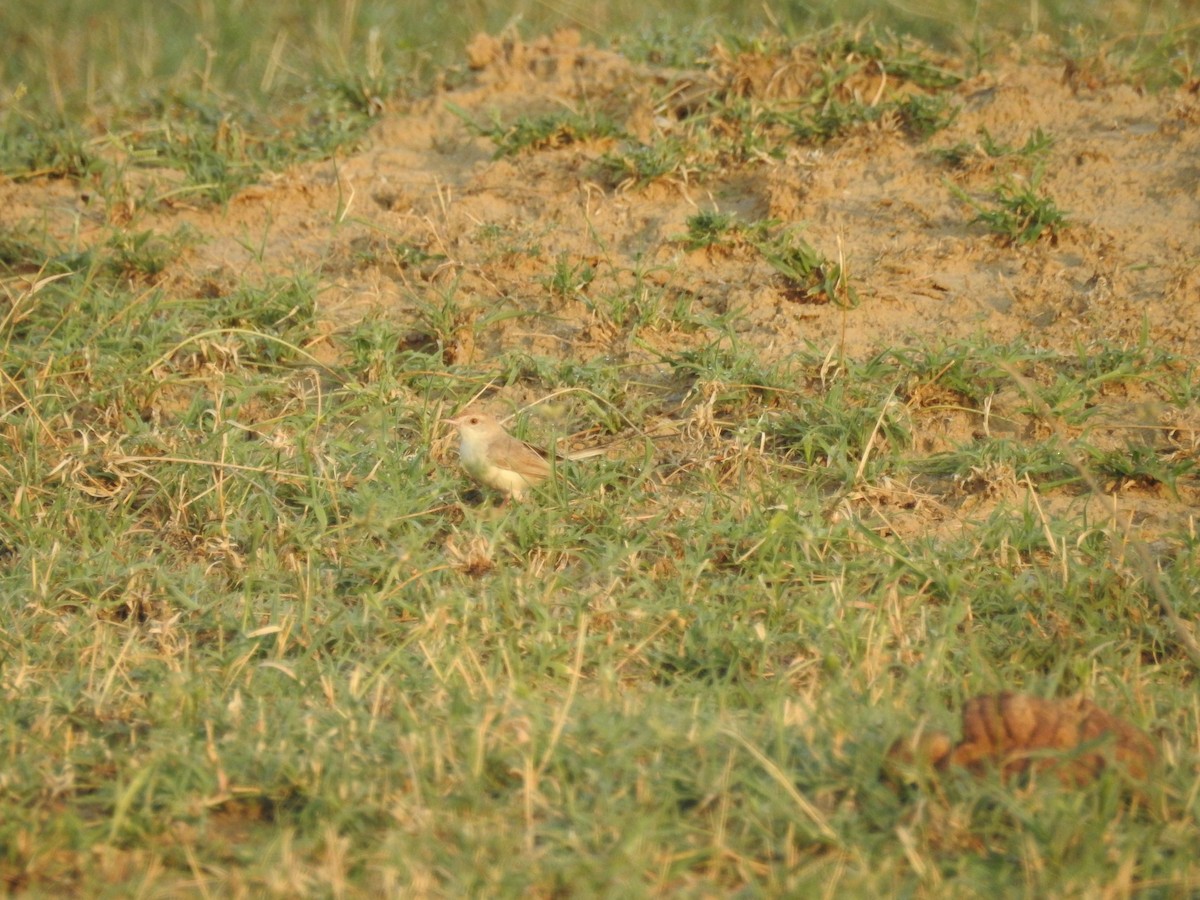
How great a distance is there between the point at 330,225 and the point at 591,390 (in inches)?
71.2

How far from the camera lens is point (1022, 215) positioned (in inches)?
251

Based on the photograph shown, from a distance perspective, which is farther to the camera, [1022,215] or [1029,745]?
[1022,215]

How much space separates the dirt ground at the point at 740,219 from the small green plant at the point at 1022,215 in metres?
0.05

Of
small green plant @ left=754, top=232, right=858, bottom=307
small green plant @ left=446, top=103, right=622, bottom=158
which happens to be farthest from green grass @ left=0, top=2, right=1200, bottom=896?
small green plant @ left=446, top=103, right=622, bottom=158

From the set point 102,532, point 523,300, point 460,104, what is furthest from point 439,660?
point 460,104

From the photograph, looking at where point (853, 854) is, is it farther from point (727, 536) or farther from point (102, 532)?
point (102, 532)

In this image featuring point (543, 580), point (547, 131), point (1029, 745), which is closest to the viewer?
point (1029, 745)

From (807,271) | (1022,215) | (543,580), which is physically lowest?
(543,580)

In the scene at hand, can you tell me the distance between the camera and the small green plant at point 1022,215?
6297 mm

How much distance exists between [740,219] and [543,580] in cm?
235

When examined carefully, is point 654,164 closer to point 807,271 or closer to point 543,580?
point 807,271

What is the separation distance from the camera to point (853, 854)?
3498mm

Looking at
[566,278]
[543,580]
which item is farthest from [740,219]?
[543,580]

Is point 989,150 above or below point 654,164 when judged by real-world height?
above
